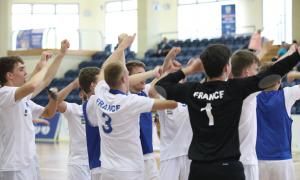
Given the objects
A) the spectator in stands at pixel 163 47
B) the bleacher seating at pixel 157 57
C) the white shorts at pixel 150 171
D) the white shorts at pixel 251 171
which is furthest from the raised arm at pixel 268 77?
the spectator in stands at pixel 163 47

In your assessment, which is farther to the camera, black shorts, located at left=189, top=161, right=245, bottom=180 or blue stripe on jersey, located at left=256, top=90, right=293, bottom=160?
blue stripe on jersey, located at left=256, top=90, right=293, bottom=160

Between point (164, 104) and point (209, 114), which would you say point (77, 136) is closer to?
point (164, 104)

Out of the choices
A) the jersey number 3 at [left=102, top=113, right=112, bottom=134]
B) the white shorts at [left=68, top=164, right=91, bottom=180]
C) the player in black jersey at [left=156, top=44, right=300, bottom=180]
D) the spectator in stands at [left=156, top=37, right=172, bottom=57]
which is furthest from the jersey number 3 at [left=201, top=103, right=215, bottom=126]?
the spectator in stands at [left=156, top=37, right=172, bottom=57]

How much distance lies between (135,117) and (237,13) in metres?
22.7

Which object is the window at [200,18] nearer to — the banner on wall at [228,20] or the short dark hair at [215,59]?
the banner on wall at [228,20]

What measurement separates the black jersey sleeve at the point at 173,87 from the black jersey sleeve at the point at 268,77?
43cm

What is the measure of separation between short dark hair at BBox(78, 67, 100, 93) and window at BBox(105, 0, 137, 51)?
2586 cm

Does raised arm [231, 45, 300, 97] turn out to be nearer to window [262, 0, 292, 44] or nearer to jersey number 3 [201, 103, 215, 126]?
jersey number 3 [201, 103, 215, 126]

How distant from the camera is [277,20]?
2595 cm

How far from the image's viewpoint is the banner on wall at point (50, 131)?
67.9ft

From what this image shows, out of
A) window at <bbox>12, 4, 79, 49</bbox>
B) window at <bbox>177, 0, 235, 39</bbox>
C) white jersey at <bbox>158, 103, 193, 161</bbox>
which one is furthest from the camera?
window at <bbox>12, 4, 79, 49</bbox>

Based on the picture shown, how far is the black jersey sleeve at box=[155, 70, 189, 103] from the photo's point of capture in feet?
14.5

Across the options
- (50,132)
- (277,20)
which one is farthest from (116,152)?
(277,20)

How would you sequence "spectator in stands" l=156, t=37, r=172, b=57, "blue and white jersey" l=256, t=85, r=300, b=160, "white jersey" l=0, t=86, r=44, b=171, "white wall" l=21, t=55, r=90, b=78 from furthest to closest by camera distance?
"white wall" l=21, t=55, r=90, b=78 < "spectator in stands" l=156, t=37, r=172, b=57 < "blue and white jersey" l=256, t=85, r=300, b=160 < "white jersey" l=0, t=86, r=44, b=171
